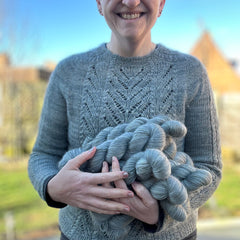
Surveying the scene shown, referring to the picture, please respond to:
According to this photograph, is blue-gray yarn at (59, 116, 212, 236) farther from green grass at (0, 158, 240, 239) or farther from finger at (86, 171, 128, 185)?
green grass at (0, 158, 240, 239)

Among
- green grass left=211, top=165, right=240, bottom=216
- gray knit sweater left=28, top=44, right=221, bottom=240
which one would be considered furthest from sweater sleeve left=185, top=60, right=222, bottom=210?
green grass left=211, top=165, right=240, bottom=216

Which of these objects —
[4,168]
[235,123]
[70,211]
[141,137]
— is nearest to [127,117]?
[141,137]

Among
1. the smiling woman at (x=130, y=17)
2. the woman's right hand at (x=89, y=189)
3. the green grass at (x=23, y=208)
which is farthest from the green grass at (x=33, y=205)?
the smiling woman at (x=130, y=17)

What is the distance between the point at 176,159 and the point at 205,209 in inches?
138

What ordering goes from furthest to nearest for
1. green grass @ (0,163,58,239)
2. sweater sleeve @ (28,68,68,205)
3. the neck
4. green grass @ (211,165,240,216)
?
green grass @ (211,165,240,216) < green grass @ (0,163,58,239) < sweater sleeve @ (28,68,68,205) < the neck

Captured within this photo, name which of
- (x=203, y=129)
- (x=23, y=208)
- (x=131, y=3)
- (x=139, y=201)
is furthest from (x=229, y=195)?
(x=131, y=3)

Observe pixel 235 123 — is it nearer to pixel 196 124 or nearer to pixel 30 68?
pixel 30 68

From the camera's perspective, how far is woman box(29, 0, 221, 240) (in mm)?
954

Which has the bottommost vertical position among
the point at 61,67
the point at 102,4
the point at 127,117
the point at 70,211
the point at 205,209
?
the point at 205,209

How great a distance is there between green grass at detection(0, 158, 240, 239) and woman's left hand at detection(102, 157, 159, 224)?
9.17 feet

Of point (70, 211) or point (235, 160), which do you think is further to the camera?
point (235, 160)

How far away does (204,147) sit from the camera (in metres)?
1.07

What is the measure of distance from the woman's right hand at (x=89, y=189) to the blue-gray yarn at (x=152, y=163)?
0.03 meters

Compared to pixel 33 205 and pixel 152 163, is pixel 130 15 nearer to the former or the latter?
pixel 152 163
